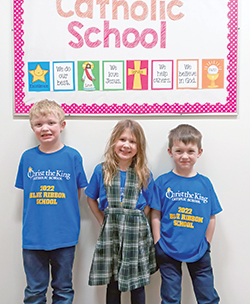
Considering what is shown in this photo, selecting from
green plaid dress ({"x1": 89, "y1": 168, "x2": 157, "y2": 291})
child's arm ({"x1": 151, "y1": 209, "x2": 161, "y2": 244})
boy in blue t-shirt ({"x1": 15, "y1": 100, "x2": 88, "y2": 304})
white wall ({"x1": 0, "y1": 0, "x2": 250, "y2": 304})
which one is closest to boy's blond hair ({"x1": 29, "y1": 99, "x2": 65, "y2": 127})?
boy in blue t-shirt ({"x1": 15, "y1": 100, "x2": 88, "y2": 304})

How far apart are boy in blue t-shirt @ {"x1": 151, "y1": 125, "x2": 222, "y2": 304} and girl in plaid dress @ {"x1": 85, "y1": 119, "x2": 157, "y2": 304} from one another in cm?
7

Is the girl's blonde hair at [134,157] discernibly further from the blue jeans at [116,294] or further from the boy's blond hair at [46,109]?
the blue jeans at [116,294]

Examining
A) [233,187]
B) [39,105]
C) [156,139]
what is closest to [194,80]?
[156,139]

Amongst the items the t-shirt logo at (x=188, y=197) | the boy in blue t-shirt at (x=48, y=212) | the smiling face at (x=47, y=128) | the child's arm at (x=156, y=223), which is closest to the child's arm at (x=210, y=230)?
the t-shirt logo at (x=188, y=197)

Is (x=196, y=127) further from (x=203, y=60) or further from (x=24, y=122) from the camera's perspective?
(x=24, y=122)

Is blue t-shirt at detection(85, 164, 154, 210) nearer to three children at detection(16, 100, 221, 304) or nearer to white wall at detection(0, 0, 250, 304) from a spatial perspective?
Answer: three children at detection(16, 100, 221, 304)

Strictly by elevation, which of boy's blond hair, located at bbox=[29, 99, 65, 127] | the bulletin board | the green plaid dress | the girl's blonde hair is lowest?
the green plaid dress

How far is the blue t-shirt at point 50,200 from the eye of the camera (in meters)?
1.19

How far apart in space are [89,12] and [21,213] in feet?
3.80

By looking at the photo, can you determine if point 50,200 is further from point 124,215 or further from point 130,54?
point 130,54

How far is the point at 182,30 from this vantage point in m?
1.29

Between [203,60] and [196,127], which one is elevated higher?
[203,60]

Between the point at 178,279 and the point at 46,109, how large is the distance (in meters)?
1.06

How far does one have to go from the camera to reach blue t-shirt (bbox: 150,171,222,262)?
1168 millimetres
